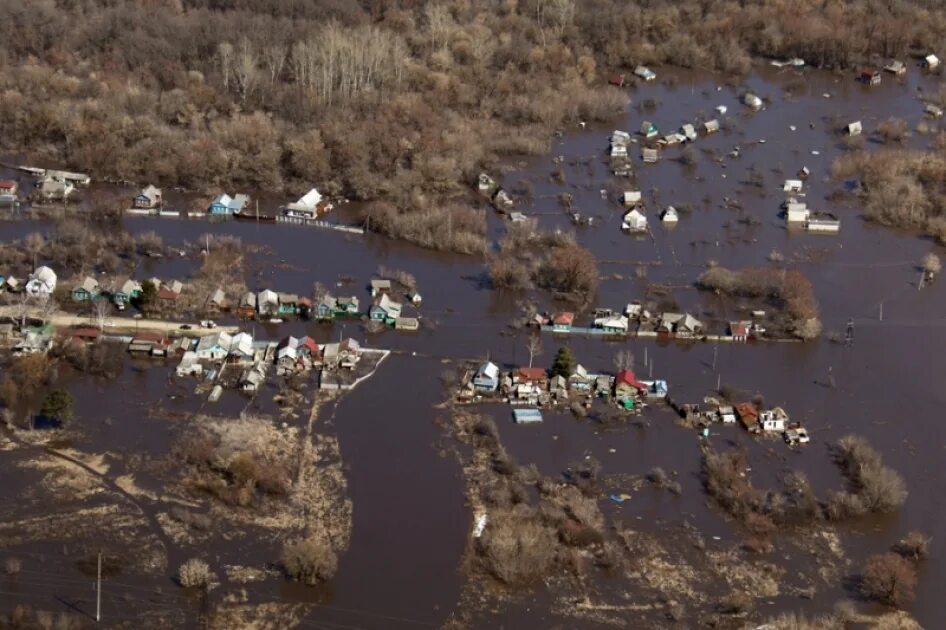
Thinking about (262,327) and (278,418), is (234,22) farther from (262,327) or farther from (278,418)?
(278,418)

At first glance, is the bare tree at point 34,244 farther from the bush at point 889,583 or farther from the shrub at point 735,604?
the bush at point 889,583

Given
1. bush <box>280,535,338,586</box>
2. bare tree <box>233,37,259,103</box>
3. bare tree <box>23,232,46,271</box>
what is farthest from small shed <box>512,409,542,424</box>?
bare tree <box>233,37,259,103</box>

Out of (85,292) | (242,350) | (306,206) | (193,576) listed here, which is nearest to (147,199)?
(306,206)

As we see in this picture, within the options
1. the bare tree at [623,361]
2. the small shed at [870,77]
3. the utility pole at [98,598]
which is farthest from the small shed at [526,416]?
the small shed at [870,77]

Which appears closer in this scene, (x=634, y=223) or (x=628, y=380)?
(x=628, y=380)

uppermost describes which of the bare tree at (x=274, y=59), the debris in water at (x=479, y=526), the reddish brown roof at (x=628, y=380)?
the bare tree at (x=274, y=59)

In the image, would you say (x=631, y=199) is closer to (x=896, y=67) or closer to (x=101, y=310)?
(x=101, y=310)

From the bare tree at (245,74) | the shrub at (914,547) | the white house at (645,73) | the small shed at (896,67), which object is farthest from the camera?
the small shed at (896,67)
